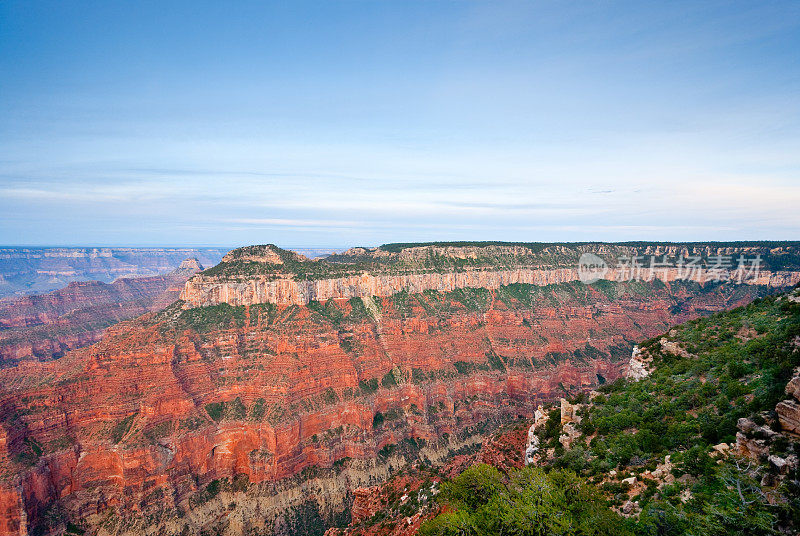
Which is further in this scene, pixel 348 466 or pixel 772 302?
pixel 348 466

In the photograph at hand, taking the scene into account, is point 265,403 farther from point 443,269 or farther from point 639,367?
point 443,269

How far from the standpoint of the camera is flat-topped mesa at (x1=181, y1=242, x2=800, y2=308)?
9406 cm

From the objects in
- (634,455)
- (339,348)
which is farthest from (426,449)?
(634,455)

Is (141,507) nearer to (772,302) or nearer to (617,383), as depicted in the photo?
(617,383)

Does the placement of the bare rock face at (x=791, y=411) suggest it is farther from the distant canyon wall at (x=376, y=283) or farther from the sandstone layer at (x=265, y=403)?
the distant canyon wall at (x=376, y=283)

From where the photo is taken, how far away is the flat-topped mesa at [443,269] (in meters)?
94.1

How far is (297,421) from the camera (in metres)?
70.6

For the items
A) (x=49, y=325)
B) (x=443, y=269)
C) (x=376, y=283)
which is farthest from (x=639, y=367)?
(x=49, y=325)

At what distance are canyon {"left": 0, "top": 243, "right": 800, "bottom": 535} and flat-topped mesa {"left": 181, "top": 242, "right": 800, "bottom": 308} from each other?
0.72m

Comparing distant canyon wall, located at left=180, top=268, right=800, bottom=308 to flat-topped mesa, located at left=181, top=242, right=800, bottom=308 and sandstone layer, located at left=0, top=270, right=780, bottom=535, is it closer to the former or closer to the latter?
flat-topped mesa, located at left=181, top=242, right=800, bottom=308

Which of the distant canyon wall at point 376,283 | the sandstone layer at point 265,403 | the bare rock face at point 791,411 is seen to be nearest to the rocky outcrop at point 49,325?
the sandstone layer at point 265,403

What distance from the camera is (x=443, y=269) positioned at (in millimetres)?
124812

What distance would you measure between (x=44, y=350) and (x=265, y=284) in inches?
4558

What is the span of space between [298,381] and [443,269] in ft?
213
